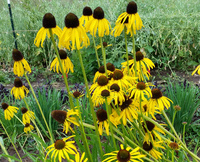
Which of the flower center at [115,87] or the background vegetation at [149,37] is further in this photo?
the background vegetation at [149,37]

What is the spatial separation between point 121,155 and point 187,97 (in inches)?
57.1

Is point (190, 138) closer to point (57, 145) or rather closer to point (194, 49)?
point (57, 145)

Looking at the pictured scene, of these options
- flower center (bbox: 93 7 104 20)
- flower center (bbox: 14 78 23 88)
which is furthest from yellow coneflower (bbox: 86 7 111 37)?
flower center (bbox: 14 78 23 88)

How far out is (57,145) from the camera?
0.92 meters

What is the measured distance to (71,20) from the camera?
31.8 inches

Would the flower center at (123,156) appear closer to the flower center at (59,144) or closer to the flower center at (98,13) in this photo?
the flower center at (59,144)

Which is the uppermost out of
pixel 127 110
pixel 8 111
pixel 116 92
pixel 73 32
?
Answer: pixel 73 32

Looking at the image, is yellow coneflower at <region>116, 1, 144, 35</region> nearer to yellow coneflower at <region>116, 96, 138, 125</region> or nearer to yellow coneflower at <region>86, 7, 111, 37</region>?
yellow coneflower at <region>86, 7, 111, 37</region>

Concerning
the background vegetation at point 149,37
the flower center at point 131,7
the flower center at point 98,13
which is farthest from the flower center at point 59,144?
the background vegetation at point 149,37

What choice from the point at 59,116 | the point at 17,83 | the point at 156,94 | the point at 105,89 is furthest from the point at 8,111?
the point at 156,94

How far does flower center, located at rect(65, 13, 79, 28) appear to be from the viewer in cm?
81

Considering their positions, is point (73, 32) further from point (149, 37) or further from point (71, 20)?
point (149, 37)

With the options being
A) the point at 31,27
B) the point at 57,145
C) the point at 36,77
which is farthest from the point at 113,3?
the point at 57,145

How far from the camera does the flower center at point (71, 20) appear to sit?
810mm
